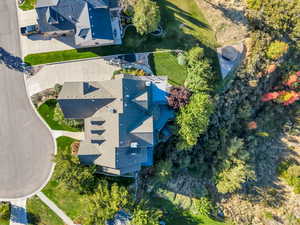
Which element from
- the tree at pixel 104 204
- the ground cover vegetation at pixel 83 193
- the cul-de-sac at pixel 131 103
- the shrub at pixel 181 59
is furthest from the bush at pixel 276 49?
the tree at pixel 104 204

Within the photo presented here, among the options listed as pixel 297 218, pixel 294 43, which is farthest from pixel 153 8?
pixel 297 218

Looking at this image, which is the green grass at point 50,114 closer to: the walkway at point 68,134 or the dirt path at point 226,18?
the walkway at point 68,134

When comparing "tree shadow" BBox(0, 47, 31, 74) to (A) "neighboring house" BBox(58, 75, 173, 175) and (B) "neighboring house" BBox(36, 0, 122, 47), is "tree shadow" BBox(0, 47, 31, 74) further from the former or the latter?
(A) "neighboring house" BBox(58, 75, 173, 175)

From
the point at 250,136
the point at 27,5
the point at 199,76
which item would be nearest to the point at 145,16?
the point at 199,76

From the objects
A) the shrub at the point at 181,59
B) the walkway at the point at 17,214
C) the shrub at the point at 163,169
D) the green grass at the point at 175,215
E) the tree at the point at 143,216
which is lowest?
the green grass at the point at 175,215

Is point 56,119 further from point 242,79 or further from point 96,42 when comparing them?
point 242,79

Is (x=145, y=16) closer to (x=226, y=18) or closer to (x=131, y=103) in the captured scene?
(x=131, y=103)
